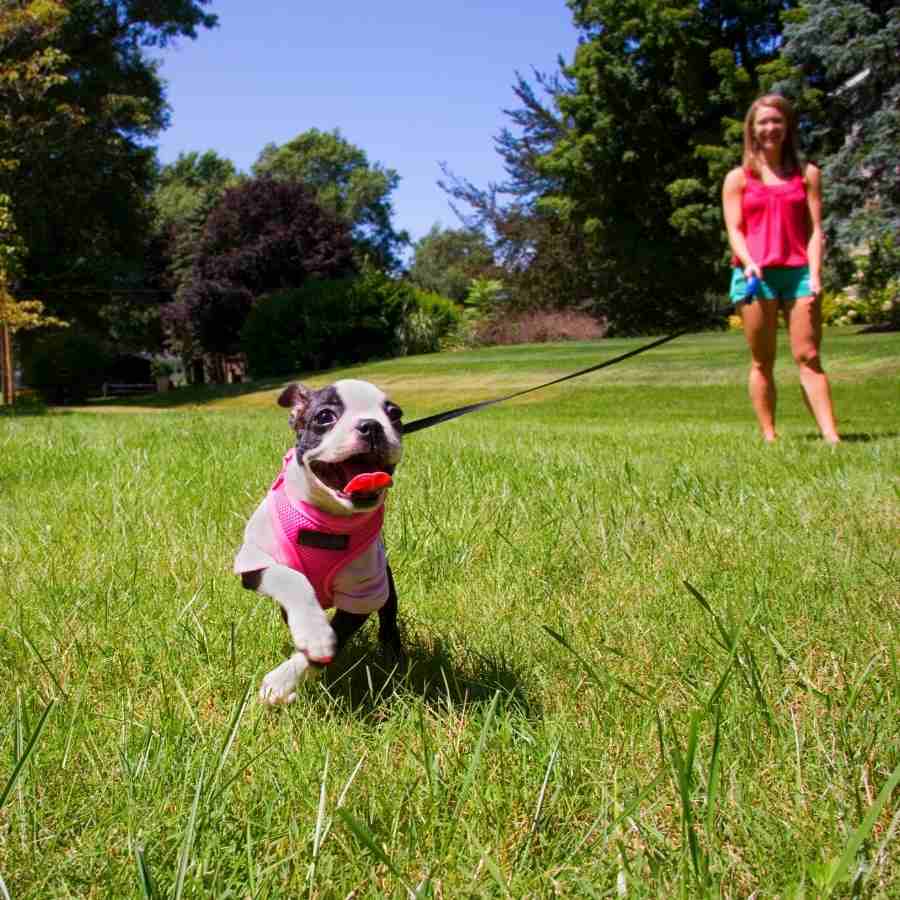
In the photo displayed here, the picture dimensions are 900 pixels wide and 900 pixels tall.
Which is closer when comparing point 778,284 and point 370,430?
point 370,430

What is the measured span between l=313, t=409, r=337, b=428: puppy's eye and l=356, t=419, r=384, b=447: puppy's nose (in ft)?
0.39

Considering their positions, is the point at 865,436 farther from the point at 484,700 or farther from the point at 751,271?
the point at 484,700

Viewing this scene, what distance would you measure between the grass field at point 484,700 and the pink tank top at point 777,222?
2191mm

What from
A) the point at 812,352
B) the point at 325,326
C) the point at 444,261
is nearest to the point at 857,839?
the point at 812,352

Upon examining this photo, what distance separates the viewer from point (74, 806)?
5.08ft

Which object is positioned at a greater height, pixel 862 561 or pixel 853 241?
pixel 853 241

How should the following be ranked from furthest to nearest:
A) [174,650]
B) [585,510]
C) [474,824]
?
[585,510] → [174,650] → [474,824]

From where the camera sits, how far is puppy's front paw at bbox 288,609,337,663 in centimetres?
187

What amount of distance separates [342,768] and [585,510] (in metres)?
2.39

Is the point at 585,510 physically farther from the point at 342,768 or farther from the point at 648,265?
the point at 648,265

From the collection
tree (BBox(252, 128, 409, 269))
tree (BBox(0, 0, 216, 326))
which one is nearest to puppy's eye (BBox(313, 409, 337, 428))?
tree (BBox(0, 0, 216, 326))

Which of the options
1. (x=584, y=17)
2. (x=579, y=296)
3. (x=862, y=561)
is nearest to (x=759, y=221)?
(x=862, y=561)

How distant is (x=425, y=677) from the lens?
7.71 feet

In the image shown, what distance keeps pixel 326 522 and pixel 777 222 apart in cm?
544
